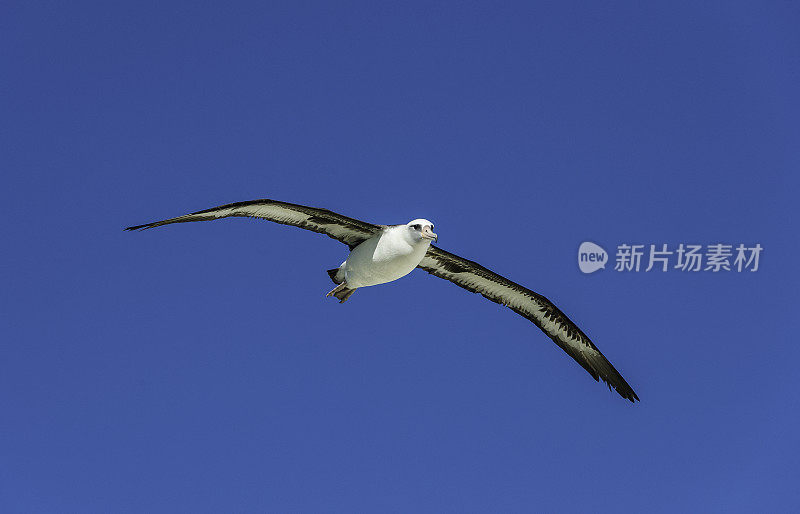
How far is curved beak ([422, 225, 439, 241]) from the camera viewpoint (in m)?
16.0

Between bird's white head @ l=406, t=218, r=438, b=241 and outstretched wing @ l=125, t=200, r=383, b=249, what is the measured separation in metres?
1.03

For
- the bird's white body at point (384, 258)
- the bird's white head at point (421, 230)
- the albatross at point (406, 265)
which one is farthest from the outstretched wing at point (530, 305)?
the bird's white head at point (421, 230)

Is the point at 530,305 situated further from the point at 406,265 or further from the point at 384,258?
the point at 384,258

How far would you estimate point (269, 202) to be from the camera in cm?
1636

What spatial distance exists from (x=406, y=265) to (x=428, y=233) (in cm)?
112

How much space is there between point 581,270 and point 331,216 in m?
6.71

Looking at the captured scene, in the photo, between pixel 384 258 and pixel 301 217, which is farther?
pixel 301 217

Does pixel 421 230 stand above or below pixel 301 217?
below

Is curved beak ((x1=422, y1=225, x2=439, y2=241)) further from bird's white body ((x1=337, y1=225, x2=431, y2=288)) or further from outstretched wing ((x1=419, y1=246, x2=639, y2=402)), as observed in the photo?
outstretched wing ((x1=419, y1=246, x2=639, y2=402))

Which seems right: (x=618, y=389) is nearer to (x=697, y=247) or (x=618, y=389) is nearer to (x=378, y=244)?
(x=697, y=247)

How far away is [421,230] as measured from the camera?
52.9 ft

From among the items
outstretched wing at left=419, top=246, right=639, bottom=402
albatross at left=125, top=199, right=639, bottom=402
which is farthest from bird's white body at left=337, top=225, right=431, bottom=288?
outstretched wing at left=419, top=246, right=639, bottom=402

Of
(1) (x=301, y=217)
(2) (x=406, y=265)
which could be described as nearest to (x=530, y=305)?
(2) (x=406, y=265)

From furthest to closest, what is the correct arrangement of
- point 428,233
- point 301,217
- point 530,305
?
point 530,305, point 301,217, point 428,233
